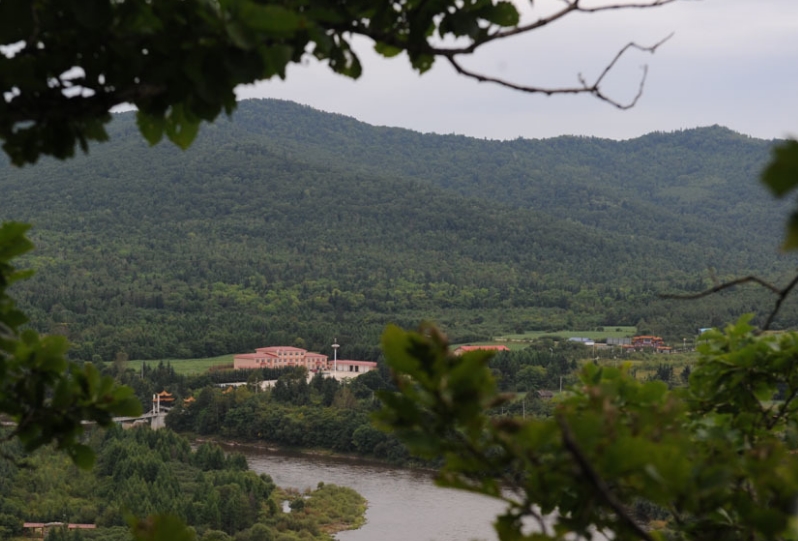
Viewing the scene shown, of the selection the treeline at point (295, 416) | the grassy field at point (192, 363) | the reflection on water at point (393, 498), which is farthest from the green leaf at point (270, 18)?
the grassy field at point (192, 363)

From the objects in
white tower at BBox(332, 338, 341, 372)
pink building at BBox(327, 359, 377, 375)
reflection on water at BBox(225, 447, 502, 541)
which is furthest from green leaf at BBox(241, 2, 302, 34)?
white tower at BBox(332, 338, 341, 372)

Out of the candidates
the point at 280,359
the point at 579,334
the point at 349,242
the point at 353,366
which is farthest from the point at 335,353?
the point at 349,242

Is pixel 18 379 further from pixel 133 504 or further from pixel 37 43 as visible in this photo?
pixel 133 504

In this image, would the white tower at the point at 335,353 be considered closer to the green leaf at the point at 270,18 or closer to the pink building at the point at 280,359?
the pink building at the point at 280,359

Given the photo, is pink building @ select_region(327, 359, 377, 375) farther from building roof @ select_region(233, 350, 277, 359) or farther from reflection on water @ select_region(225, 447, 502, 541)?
reflection on water @ select_region(225, 447, 502, 541)

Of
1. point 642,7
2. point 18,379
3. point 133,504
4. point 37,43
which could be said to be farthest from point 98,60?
point 133,504

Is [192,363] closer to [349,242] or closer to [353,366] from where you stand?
[353,366]
